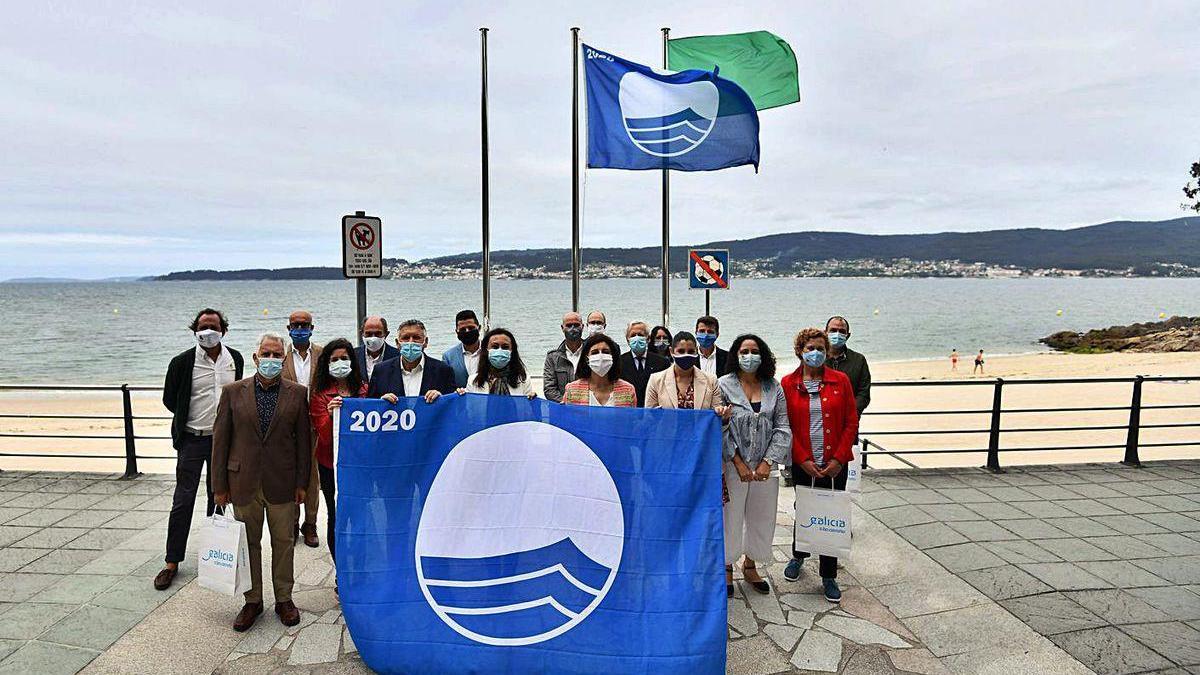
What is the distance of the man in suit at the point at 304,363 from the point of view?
18.5 ft

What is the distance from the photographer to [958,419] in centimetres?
1889

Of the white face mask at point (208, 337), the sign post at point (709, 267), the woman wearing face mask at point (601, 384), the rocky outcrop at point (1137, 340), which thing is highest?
the sign post at point (709, 267)

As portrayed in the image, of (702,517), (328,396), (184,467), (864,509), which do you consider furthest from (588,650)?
(864,509)

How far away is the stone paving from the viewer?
4.12 m

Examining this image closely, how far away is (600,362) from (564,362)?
4.67ft

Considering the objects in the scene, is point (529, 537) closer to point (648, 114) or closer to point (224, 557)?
point (224, 557)

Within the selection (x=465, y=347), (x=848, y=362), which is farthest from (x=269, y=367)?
(x=848, y=362)

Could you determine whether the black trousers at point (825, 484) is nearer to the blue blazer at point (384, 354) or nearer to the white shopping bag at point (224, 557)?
the blue blazer at point (384, 354)

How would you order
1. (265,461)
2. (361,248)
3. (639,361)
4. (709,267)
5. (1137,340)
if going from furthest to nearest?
(1137,340), (709,267), (361,248), (639,361), (265,461)

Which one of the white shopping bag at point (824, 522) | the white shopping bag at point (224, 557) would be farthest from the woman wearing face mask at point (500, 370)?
the white shopping bag at point (824, 522)

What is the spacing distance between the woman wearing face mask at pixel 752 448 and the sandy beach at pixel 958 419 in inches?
146

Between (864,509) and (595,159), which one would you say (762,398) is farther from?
(595,159)

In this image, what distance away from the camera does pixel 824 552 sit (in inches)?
195

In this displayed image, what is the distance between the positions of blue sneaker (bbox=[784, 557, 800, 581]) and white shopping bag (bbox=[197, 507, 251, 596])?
12.2ft
